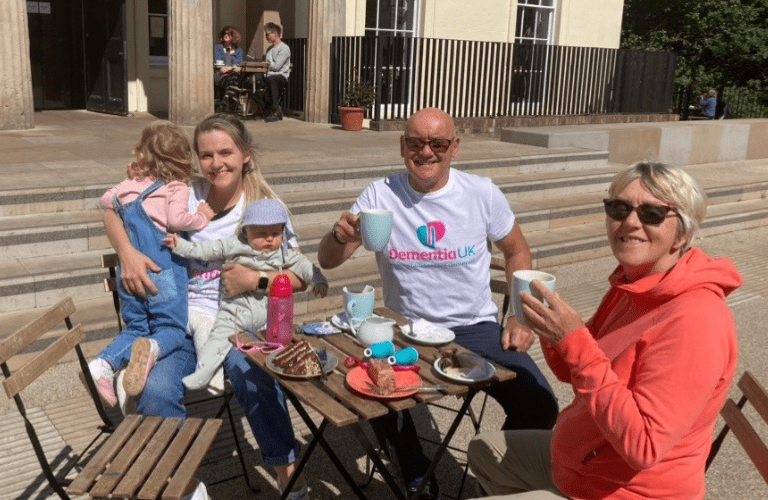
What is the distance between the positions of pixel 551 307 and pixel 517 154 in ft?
24.3

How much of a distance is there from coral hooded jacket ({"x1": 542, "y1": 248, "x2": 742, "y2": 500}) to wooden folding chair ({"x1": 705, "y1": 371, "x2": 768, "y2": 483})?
409 mm

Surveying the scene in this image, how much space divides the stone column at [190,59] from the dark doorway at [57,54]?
2.89 meters

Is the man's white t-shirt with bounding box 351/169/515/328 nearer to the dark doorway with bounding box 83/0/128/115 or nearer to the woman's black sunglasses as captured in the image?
the woman's black sunglasses

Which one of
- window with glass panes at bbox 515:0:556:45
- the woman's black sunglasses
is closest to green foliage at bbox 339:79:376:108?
window with glass panes at bbox 515:0:556:45

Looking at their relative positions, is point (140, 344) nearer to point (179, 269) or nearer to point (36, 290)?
point (179, 269)

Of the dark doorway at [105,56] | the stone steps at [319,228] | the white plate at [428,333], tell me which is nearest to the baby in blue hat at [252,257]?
the white plate at [428,333]

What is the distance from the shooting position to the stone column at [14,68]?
9398mm

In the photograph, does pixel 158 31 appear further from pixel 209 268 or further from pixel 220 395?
pixel 220 395

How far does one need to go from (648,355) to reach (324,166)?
5.96 metres

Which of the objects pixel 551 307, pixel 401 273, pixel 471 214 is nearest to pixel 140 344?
pixel 401 273

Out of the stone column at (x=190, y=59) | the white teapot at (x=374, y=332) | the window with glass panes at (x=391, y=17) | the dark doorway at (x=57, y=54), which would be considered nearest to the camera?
the white teapot at (x=374, y=332)

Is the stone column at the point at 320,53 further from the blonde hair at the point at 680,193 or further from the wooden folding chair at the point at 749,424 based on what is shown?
the blonde hair at the point at 680,193

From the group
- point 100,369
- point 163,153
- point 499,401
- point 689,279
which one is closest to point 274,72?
point 163,153

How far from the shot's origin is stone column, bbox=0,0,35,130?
9.40 metres
